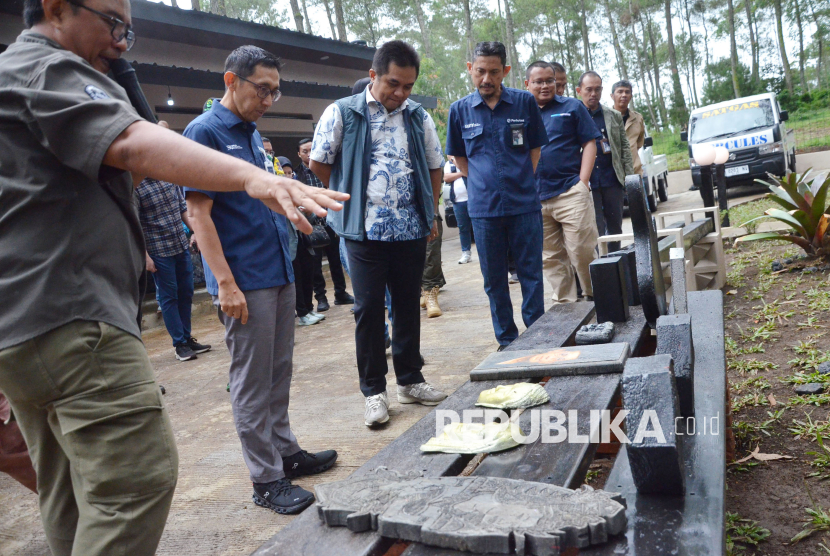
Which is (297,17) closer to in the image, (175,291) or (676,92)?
(175,291)

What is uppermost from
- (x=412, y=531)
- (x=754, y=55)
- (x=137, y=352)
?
(x=754, y=55)

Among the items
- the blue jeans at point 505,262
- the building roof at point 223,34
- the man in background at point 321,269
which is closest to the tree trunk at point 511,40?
the building roof at point 223,34

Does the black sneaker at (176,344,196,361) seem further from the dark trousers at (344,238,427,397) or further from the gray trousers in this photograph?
the gray trousers

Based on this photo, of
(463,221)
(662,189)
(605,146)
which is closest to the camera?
(605,146)

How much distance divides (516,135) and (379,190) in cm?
122

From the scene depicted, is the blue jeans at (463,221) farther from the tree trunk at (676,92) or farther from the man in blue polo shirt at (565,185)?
the tree trunk at (676,92)

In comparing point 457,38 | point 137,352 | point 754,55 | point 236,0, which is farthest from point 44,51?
point 457,38

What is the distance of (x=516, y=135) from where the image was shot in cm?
415

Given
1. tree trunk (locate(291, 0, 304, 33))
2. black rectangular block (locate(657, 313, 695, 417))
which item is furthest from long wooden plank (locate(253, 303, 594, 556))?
tree trunk (locate(291, 0, 304, 33))

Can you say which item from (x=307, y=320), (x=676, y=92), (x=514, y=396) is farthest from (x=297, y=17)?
(x=676, y=92)

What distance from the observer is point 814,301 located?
4590mm

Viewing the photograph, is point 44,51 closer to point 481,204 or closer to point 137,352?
point 137,352

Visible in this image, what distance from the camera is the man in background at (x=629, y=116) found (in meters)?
7.39

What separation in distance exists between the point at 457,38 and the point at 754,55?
2196 centimetres
